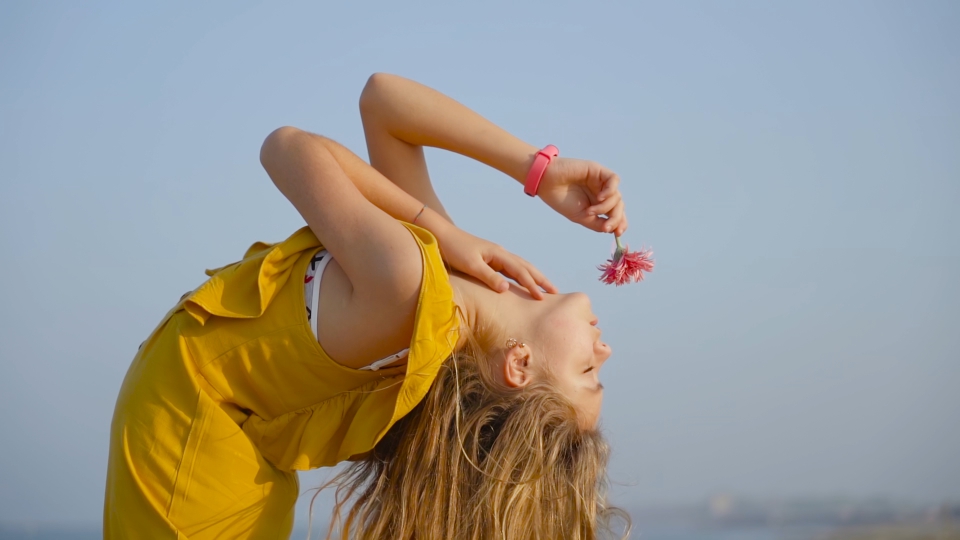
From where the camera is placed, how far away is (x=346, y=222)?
6.35 feet

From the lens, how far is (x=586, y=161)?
2.16 metres

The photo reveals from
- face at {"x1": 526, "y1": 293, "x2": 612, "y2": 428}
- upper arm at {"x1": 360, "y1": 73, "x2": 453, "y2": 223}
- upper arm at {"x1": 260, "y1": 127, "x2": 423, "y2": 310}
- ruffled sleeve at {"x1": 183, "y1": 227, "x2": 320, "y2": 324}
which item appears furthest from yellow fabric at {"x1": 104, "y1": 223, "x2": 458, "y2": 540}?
upper arm at {"x1": 360, "y1": 73, "x2": 453, "y2": 223}

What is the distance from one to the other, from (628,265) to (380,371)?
2.28 feet

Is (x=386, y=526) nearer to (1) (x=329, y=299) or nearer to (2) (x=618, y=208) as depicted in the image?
(1) (x=329, y=299)

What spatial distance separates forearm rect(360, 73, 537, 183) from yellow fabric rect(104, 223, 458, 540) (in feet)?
1.08

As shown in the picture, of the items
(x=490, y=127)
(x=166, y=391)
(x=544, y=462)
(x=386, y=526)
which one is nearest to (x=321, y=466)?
(x=386, y=526)

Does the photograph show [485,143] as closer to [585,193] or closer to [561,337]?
[585,193]

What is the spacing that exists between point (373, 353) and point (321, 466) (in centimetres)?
34

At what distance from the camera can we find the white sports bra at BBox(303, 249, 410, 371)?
79.4 inches

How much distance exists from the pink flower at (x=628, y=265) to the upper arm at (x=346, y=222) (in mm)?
593

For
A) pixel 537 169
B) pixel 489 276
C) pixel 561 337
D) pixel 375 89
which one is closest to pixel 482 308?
pixel 489 276

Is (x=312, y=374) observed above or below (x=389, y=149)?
below

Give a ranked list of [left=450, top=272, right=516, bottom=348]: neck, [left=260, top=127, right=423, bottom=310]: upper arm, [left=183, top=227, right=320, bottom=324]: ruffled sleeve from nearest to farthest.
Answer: [left=260, top=127, right=423, bottom=310]: upper arm < [left=183, top=227, right=320, bottom=324]: ruffled sleeve < [left=450, top=272, right=516, bottom=348]: neck

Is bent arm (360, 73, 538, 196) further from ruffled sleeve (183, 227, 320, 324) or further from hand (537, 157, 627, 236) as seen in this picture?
ruffled sleeve (183, 227, 320, 324)
